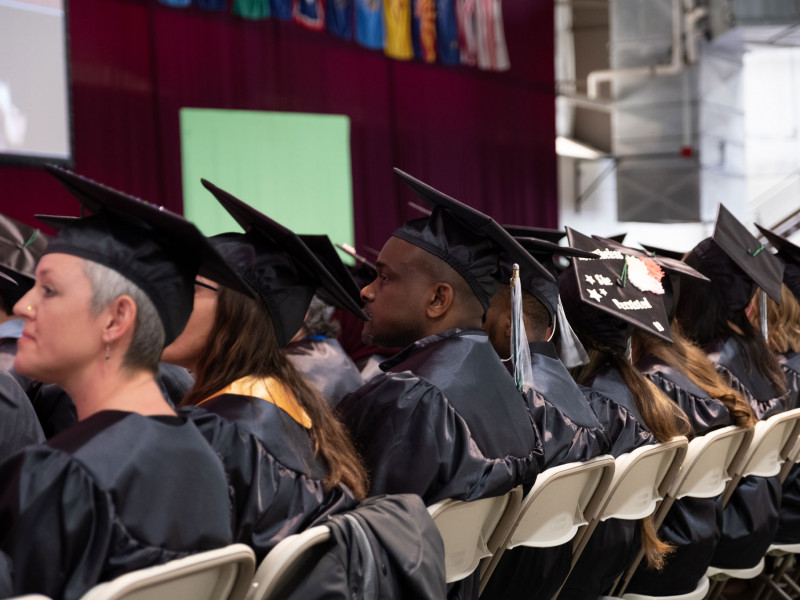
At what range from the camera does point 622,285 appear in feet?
11.9

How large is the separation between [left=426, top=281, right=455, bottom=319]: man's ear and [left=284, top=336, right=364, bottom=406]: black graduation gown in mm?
1623

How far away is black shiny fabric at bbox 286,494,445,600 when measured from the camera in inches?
71.1

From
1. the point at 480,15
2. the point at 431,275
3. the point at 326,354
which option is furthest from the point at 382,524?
the point at 480,15

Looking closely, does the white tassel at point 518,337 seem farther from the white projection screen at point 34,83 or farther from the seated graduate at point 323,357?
the white projection screen at point 34,83

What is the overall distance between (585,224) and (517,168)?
2172 mm

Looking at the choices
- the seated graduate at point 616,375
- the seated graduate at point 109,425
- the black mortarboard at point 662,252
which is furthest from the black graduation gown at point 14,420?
the black mortarboard at point 662,252

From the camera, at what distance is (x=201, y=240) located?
1.75 m

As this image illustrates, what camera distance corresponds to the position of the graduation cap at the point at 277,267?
2.28m

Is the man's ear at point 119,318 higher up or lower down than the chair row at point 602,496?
higher up

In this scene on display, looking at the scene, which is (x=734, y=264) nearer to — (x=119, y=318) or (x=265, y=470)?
(x=265, y=470)

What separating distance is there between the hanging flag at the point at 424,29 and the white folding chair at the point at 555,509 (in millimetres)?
8223

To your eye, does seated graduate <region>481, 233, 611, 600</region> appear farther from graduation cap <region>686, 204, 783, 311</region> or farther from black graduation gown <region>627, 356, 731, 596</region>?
graduation cap <region>686, 204, 783, 311</region>

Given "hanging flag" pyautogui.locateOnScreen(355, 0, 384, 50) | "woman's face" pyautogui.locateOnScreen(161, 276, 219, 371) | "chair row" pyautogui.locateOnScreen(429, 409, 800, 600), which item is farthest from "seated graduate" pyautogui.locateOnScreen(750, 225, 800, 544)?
"hanging flag" pyautogui.locateOnScreen(355, 0, 384, 50)

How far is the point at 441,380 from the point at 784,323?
2.88 metres
